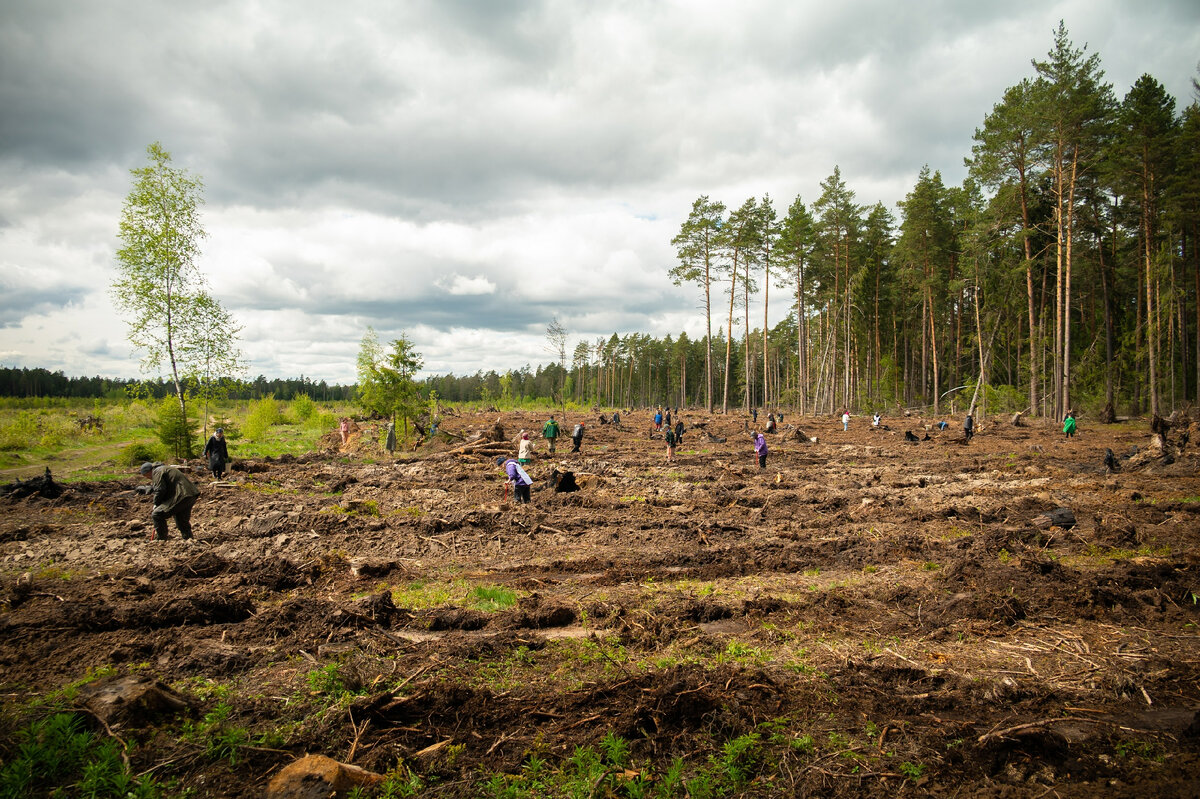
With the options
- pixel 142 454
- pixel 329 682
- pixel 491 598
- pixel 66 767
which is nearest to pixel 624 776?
pixel 329 682

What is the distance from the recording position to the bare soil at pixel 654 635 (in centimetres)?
387

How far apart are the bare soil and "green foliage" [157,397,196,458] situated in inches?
248

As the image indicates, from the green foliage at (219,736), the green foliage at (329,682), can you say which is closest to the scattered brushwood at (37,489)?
the green foliage at (329,682)

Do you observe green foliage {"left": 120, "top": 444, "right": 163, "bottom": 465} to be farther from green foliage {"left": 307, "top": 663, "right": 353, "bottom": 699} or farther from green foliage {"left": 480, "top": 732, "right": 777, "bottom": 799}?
green foliage {"left": 480, "top": 732, "right": 777, "bottom": 799}

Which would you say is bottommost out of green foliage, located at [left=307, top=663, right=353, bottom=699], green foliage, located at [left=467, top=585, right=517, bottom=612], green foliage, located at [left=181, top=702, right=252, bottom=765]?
green foliage, located at [left=467, top=585, right=517, bottom=612]

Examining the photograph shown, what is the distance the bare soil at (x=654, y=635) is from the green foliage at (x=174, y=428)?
248 inches

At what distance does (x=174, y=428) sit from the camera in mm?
19328

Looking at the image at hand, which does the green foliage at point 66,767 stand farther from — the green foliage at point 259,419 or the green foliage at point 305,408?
the green foliage at point 305,408

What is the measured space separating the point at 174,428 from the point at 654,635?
2106 centimetres

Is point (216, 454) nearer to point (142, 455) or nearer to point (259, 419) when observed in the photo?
point (142, 455)

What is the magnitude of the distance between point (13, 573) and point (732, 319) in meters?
39.9

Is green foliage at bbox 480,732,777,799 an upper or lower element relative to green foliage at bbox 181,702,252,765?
lower

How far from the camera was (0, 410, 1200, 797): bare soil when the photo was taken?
3865mm

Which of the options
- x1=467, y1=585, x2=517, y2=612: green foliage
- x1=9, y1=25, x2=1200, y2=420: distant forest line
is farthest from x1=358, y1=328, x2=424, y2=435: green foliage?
x1=467, y1=585, x2=517, y2=612: green foliage
